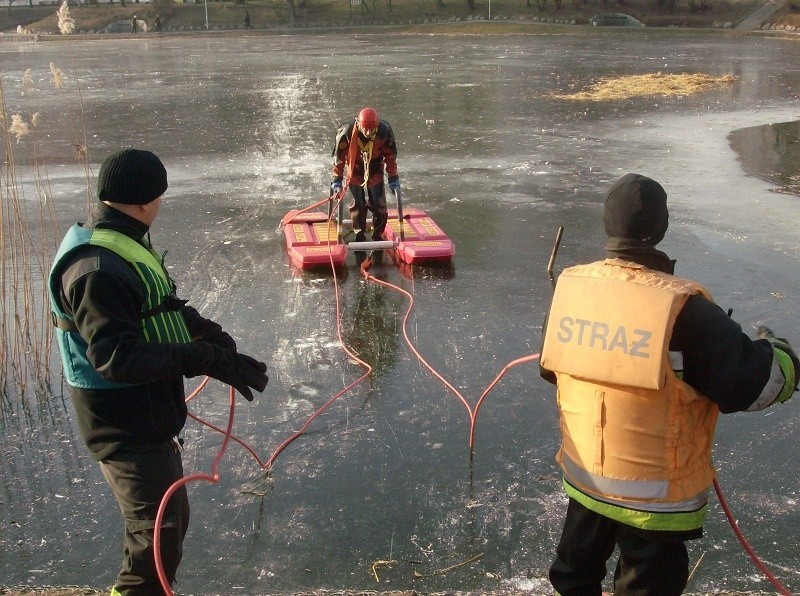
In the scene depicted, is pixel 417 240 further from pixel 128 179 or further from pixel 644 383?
pixel 644 383

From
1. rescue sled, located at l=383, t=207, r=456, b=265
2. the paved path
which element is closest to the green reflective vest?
rescue sled, located at l=383, t=207, r=456, b=265

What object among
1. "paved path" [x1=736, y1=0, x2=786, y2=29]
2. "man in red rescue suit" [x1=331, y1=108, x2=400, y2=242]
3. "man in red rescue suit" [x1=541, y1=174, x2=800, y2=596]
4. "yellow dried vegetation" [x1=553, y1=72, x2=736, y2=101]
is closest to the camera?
"man in red rescue suit" [x1=541, y1=174, x2=800, y2=596]

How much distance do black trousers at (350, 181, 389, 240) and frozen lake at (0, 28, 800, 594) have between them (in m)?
0.65

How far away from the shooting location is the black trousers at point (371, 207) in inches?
319

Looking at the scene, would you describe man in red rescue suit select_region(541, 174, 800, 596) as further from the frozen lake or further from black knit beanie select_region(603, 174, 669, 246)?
the frozen lake

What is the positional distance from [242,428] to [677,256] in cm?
488

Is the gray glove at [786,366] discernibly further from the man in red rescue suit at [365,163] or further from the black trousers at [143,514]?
the man in red rescue suit at [365,163]

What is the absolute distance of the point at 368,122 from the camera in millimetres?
7699

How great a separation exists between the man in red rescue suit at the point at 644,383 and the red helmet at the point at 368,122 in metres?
5.32

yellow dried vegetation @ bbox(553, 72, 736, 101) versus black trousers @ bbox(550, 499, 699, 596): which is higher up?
yellow dried vegetation @ bbox(553, 72, 736, 101)

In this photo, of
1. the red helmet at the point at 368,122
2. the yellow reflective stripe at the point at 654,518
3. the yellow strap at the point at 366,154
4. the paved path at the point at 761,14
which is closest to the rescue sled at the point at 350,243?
the yellow strap at the point at 366,154

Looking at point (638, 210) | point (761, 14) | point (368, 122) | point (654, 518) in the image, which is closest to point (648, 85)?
point (368, 122)

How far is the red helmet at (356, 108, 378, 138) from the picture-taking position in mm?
7688

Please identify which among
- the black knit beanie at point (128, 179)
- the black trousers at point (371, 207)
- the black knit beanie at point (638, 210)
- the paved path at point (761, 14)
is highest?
the paved path at point (761, 14)
